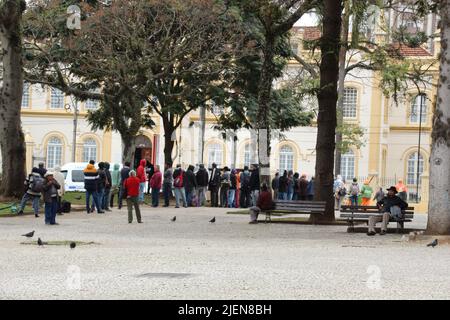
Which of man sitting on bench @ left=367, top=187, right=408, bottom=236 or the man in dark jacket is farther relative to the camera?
the man in dark jacket

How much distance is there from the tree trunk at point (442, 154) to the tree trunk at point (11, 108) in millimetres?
17555

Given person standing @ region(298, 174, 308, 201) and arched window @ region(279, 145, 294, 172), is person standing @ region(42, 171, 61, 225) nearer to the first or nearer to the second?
person standing @ region(298, 174, 308, 201)

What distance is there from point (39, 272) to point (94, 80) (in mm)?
33246

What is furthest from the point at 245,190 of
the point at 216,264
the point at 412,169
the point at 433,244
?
the point at 412,169

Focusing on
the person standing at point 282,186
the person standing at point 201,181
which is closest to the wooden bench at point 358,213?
the person standing at point 201,181

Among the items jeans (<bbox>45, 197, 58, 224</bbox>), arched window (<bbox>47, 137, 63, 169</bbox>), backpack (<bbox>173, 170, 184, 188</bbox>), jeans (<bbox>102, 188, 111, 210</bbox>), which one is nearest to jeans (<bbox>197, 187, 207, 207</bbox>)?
backpack (<bbox>173, 170, 184, 188</bbox>)

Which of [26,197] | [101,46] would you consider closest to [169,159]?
[101,46]

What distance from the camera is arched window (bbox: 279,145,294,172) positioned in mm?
81688

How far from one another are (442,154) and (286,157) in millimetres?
58391

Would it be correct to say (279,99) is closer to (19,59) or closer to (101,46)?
(101,46)

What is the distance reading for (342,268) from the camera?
16.8 m

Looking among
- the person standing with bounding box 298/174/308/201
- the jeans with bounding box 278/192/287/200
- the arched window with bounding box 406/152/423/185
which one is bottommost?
the jeans with bounding box 278/192/287/200

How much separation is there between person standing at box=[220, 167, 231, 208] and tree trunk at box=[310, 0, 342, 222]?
1465 cm

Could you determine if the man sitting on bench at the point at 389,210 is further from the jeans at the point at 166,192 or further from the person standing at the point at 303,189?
the person standing at the point at 303,189
